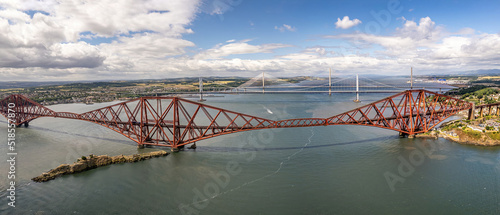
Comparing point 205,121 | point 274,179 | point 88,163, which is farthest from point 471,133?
point 88,163

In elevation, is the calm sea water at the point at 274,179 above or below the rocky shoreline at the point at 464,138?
below

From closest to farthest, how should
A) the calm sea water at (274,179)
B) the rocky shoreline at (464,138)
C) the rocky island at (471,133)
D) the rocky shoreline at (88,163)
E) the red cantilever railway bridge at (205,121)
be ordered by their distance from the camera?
the calm sea water at (274,179)
the rocky shoreline at (88,163)
the red cantilever railway bridge at (205,121)
the rocky shoreline at (464,138)
the rocky island at (471,133)

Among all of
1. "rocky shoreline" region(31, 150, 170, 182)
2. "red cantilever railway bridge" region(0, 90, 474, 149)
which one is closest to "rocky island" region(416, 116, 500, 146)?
"red cantilever railway bridge" region(0, 90, 474, 149)

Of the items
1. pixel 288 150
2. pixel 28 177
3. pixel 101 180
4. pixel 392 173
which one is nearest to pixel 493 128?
pixel 392 173

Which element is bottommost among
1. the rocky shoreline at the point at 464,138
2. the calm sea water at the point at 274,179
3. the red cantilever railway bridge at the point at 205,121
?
the calm sea water at the point at 274,179

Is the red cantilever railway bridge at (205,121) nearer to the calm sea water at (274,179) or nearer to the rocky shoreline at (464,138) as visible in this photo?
the rocky shoreline at (464,138)

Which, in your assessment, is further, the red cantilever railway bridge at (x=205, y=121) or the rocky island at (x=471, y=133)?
the rocky island at (x=471, y=133)

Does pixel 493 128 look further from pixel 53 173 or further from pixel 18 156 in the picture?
pixel 18 156

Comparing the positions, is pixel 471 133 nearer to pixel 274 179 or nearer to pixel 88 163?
pixel 274 179

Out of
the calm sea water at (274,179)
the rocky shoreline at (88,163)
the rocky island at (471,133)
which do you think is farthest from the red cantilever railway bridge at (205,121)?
the rocky shoreline at (88,163)
